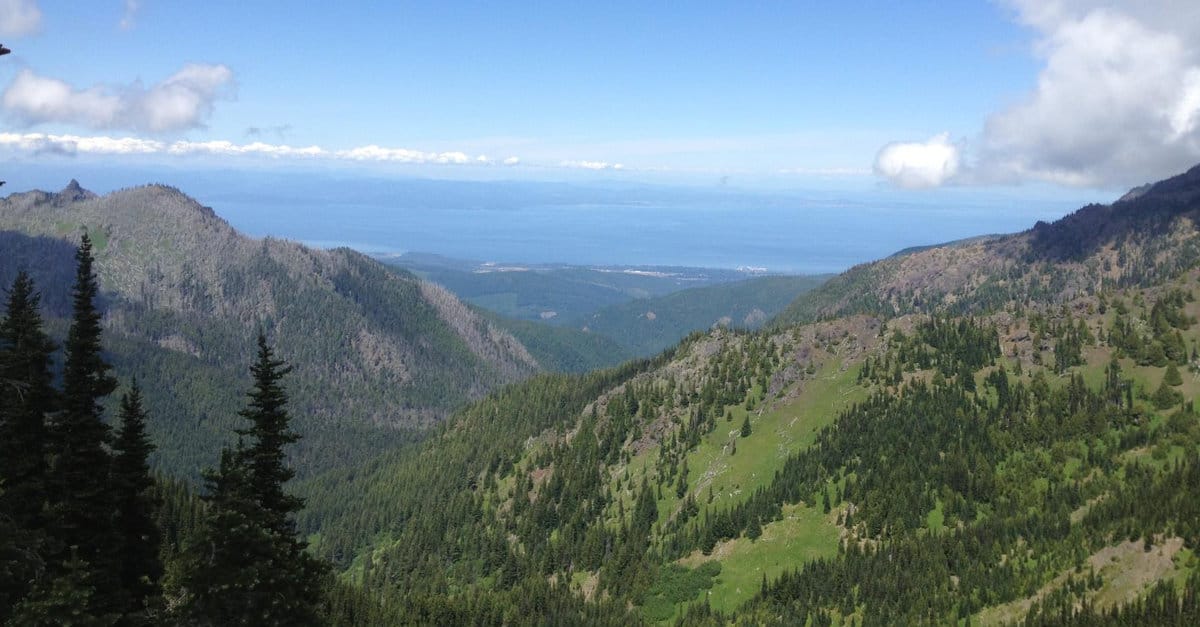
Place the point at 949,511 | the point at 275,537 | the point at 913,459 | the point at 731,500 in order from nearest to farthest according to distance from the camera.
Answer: the point at 275,537 < the point at 949,511 < the point at 913,459 < the point at 731,500

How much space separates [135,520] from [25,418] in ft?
21.5

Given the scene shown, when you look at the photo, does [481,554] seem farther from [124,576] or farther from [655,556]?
[124,576]

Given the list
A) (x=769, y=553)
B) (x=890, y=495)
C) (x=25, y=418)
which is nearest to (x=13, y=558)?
(x=25, y=418)

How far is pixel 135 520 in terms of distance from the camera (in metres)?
37.5

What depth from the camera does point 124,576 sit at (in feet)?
122

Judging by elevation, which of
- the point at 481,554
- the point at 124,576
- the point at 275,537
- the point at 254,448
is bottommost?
the point at 481,554

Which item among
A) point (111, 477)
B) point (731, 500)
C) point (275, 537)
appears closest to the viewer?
point (275, 537)

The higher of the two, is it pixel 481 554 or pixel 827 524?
pixel 827 524

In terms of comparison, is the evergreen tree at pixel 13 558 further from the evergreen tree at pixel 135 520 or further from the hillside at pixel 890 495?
the hillside at pixel 890 495

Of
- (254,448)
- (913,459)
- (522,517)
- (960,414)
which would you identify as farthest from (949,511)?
(254,448)

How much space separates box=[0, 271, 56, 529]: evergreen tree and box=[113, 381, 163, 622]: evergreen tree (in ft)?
9.70

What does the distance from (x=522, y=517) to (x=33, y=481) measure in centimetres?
15705

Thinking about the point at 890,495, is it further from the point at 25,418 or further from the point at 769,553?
the point at 25,418

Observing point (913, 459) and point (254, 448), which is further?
point (913, 459)
